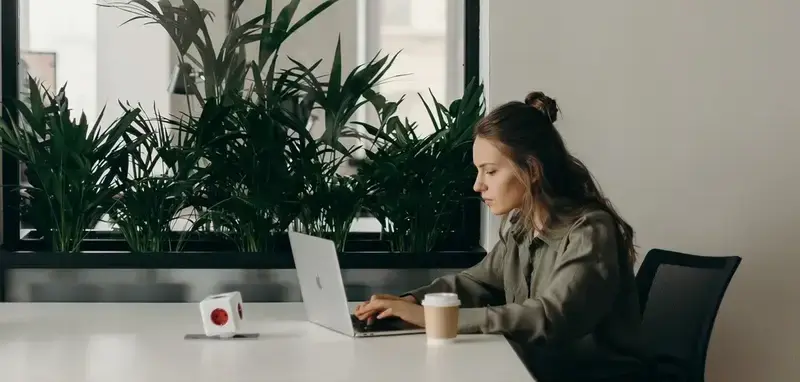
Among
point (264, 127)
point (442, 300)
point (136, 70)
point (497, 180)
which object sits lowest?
point (442, 300)

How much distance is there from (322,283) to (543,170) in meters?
0.60

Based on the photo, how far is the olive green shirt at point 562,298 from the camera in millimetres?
2244

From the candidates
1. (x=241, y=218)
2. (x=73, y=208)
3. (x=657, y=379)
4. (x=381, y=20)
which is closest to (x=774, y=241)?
(x=657, y=379)

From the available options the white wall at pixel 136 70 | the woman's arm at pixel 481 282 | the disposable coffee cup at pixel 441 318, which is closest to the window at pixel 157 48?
the white wall at pixel 136 70

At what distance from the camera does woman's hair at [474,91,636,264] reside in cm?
242

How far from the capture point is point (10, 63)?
3295mm

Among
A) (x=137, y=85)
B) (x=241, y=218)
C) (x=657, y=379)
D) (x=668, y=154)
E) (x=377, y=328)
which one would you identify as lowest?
(x=657, y=379)

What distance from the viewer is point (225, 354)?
6.86ft

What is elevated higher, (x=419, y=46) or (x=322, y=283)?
(x=419, y=46)

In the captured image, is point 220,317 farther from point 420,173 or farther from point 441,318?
point 420,173

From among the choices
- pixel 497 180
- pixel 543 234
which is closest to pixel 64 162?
pixel 497 180

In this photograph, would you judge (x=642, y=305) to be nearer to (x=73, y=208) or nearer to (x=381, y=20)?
(x=381, y=20)

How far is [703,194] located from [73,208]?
→ 76.8 inches

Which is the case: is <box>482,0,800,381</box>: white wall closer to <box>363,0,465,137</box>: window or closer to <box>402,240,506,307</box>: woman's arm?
<box>363,0,465,137</box>: window
